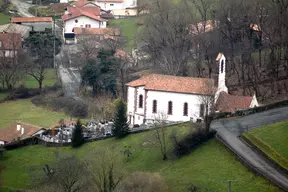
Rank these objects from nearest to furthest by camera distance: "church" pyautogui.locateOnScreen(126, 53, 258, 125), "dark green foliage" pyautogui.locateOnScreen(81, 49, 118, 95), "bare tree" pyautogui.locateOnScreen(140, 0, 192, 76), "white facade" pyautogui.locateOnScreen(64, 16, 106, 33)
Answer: "church" pyautogui.locateOnScreen(126, 53, 258, 125)
"bare tree" pyautogui.locateOnScreen(140, 0, 192, 76)
"dark green foliage" pyautogui.locateOnScreen(81, 49, 118, 95)
"white facade" pyautogui.locateOnScreen(64, 16, 106, 33)

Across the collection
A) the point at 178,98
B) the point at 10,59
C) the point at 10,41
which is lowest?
the point at 178,98

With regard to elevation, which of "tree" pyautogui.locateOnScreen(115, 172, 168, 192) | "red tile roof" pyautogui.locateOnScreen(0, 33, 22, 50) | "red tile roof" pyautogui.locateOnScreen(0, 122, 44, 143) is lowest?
"red tile roof" pyautogui.locateOnScreen(0, 122, 44, 143)

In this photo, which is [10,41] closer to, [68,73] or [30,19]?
[68,73]

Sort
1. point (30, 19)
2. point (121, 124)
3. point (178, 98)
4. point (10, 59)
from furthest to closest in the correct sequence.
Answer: point (30, 19) < point (10, 59) < point (178, 98) < point (121, 124)

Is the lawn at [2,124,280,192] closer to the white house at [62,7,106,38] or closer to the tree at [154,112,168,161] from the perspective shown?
the tree at [154,112,168,161]

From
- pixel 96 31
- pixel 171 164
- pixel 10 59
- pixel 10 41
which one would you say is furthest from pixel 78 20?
pixel 171 164

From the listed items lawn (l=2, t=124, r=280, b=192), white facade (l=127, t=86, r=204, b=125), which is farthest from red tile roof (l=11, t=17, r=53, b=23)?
lawn (l=2, t=124, r=280, b=192)

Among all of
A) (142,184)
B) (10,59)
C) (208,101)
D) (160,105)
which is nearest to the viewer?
(142,184)

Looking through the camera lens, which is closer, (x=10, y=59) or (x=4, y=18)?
(x=10, y=59)
